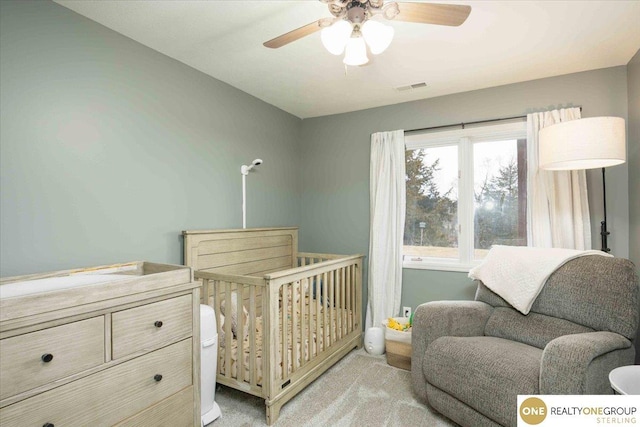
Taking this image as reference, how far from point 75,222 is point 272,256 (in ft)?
5.34

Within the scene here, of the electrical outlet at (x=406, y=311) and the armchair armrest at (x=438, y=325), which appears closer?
the armchair armrest at (x=438, y=325)

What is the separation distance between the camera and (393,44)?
7.04 feet

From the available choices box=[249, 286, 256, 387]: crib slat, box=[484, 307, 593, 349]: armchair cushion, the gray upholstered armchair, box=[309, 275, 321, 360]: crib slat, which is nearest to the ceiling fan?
box=[249, 286, 256, 387]: crib slat

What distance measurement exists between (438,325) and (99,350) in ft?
5.93

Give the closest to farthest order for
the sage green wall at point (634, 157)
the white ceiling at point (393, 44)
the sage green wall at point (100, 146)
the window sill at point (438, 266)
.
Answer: the sage green wall at point (100, 146), the white ceiling at point (393, 44), the sage green wall at point (634, 157), the window sill at point (438, 266)

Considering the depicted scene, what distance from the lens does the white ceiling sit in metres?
1.78

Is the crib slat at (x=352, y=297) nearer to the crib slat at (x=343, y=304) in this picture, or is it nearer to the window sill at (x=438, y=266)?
the crib slat at (x=343, y=304)

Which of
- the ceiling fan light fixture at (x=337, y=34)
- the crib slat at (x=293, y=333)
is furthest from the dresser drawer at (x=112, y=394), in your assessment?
the ceiling fan light fixture at (x=337, y=34)

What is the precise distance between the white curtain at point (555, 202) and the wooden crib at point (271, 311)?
1.52 meters

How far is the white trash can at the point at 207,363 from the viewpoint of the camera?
6.15ft

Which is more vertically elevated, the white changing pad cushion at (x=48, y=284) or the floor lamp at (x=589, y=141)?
the floor lamp at (x=589, y=141)

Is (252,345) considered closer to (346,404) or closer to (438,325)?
(346,404)

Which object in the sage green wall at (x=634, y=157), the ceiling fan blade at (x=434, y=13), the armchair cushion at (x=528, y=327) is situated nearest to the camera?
the ceiling fan blade at (x=434, y=13)

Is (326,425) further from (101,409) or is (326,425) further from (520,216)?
(520,216)
